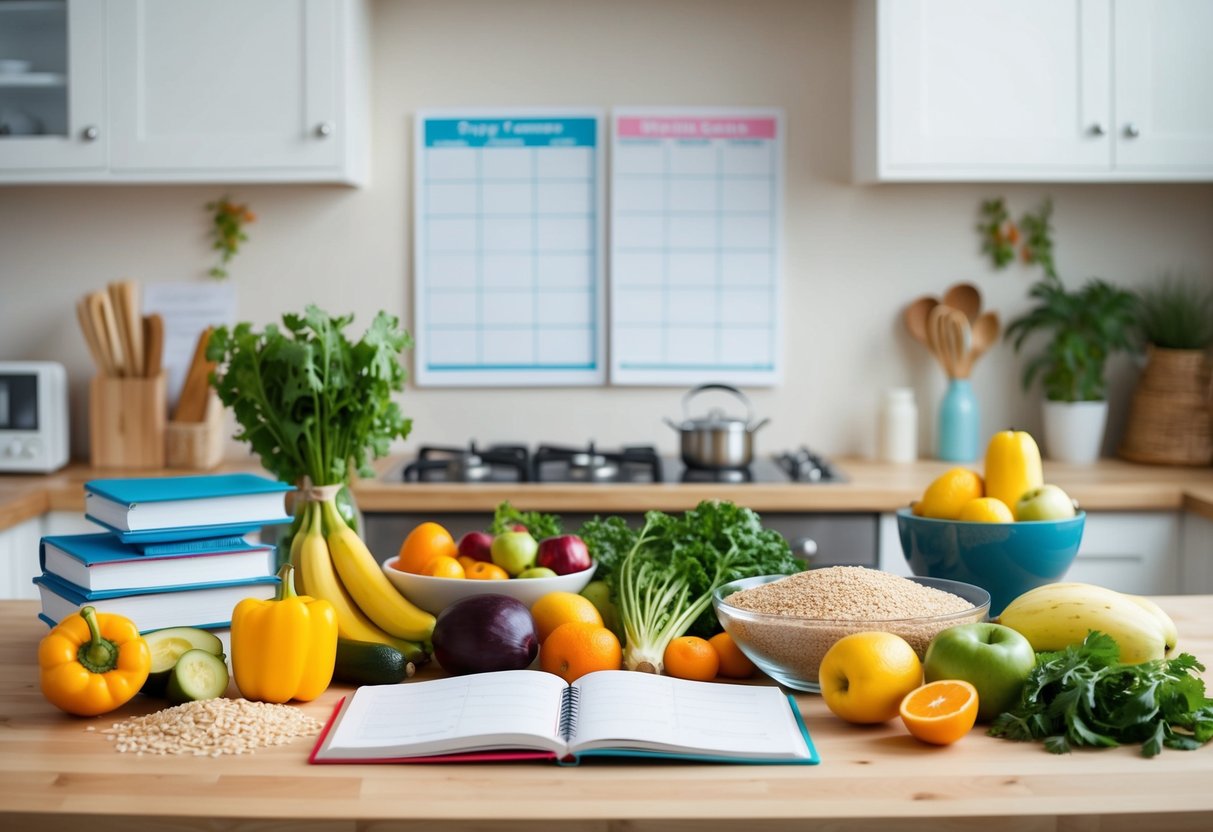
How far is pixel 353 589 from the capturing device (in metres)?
1.43

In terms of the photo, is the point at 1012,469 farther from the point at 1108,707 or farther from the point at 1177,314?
the point at 1177,314

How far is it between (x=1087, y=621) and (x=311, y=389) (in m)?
0.96

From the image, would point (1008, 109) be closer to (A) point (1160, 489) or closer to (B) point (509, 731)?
(A) point (1160, 489)

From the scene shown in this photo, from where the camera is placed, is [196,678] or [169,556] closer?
[196,678]

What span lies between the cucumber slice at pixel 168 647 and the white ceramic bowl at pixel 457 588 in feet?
0.79

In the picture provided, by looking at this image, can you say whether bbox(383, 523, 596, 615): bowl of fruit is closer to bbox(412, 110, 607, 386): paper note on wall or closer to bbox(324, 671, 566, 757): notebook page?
bbox(324, 671, 566, 757): notebook page

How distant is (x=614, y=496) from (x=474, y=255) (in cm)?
99

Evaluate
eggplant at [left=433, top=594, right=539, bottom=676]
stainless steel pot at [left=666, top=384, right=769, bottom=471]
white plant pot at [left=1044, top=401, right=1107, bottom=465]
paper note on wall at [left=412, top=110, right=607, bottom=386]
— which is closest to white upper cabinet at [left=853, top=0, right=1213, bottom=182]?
white plant pot at [left=1044, top=401, right=1107, bottom=465]

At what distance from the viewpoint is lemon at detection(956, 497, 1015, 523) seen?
153 cm

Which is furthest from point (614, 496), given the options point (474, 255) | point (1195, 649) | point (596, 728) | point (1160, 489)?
point (596, 728)

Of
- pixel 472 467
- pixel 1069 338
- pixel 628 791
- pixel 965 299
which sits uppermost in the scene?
pixel 965 299

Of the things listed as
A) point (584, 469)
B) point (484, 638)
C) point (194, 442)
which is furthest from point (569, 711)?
point (194, 442)

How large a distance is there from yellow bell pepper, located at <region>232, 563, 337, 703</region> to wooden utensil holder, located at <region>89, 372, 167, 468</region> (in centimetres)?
207

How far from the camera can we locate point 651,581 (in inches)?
56.1
